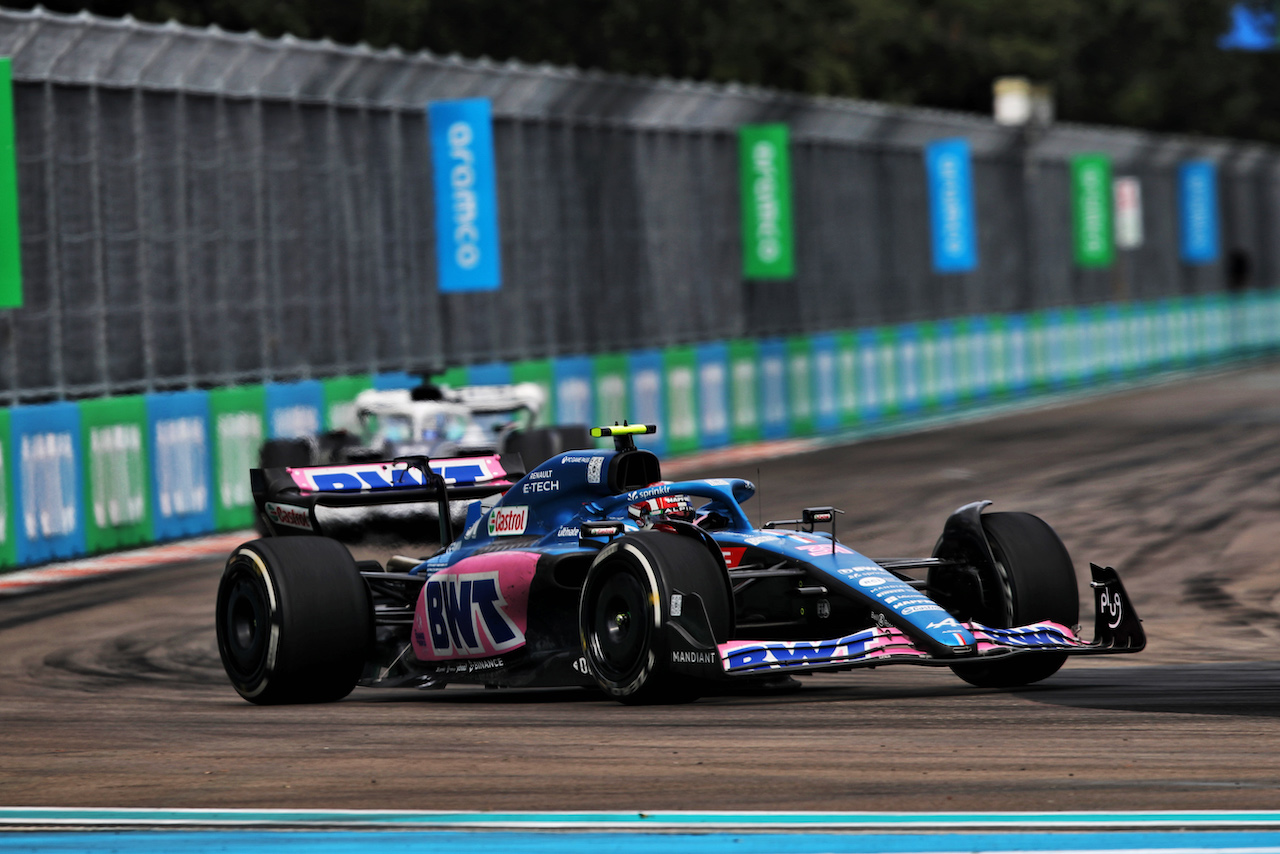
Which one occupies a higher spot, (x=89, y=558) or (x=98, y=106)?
(x=98, y=106)

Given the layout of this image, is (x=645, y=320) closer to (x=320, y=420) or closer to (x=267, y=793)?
(x=320, y=420)

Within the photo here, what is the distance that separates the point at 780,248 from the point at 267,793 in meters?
22.2

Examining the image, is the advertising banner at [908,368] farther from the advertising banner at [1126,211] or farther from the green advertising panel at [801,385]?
the advertising banner at [1126,211]

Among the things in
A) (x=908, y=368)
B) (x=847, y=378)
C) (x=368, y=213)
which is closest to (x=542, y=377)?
(x=368, y=213)

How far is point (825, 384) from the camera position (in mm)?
29922

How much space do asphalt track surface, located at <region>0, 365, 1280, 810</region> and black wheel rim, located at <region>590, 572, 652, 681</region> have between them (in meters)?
0.18

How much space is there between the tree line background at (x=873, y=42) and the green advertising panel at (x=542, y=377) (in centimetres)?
1363

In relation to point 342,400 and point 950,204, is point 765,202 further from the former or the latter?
point 342,400

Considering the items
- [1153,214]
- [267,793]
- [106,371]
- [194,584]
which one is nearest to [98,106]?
[106,371]

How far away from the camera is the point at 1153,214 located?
49688mm

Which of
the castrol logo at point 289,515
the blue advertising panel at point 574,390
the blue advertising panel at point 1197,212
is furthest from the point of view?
the blue advertising panel at point 1197,212

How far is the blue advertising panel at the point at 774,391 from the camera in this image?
28125mm

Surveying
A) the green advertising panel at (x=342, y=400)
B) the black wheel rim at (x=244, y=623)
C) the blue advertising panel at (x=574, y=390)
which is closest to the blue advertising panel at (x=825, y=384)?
the blue advertising panel at (x=574, y=390)

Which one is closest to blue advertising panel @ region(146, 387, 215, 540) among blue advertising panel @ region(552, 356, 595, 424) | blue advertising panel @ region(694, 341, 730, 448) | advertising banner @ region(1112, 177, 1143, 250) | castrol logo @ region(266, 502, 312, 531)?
blue advertising panel @ region(552, 356, 595, 424)
